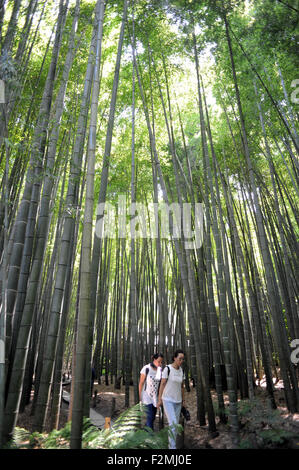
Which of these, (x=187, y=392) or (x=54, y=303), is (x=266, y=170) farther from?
(x=54, y=303)

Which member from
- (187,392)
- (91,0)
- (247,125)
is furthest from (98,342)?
(91,0)

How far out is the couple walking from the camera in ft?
9.24

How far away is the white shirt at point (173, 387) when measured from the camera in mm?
2822

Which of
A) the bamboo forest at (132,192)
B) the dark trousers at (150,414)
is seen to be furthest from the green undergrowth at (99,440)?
the dark trousers at (150,414)

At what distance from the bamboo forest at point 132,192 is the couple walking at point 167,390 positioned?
0.04 m

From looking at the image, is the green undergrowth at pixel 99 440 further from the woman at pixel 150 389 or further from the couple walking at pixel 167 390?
the woman at pixel 150 389

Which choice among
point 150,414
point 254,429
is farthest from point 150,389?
point 254,429

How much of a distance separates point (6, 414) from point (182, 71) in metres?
4.93

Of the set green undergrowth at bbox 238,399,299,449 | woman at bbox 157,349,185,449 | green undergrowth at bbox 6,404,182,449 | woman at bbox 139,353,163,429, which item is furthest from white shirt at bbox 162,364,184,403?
green undergrowth at bbox 238,399,299,449

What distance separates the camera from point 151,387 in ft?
10.4

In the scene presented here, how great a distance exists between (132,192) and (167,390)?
7.83ft

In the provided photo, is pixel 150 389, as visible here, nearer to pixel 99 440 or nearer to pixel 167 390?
pixel 167 390
